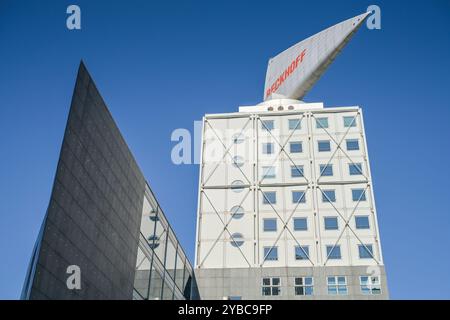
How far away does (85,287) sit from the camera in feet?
71.9

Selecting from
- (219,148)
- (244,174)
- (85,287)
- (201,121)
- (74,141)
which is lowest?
(85,287)

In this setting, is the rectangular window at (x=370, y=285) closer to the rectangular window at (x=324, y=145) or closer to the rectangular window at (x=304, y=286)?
the rectangular window at (x=304, y=286)

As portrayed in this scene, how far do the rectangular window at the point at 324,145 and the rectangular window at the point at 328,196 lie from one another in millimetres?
5300

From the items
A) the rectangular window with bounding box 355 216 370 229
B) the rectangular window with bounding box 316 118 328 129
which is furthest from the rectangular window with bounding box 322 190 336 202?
the rectangular window with bounding box 316 118 328 129

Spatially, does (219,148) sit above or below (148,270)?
above

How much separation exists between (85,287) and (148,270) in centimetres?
823

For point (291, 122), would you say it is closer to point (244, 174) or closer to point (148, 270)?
point (244, 174)

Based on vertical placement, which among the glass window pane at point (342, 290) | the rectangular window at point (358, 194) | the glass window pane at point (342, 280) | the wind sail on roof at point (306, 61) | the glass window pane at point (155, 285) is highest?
the wind sail on roof at point (306, 61)

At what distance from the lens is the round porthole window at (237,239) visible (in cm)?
5309

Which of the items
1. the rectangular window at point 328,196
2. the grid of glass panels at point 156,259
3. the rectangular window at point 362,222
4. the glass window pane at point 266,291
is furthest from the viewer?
the rectangular window at point 328,196

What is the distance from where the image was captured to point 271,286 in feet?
166

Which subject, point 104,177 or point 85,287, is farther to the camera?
point 104,177

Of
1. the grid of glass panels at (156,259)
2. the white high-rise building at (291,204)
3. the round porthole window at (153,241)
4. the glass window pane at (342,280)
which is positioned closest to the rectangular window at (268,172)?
the white high-rise building at (291,204)
